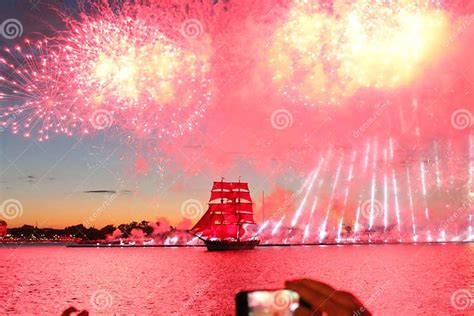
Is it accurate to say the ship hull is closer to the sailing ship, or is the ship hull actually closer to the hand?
the sailing ship

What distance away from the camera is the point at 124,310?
54.3 m

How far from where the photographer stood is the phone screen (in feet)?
8.31

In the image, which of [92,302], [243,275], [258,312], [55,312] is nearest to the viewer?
[258,312]

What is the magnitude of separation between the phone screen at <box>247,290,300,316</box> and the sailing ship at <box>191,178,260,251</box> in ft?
536

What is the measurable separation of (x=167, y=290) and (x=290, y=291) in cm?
7353

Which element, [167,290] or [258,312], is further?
[167,290]

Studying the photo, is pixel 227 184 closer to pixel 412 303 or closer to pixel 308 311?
pixel 412 303

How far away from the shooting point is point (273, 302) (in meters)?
2.59

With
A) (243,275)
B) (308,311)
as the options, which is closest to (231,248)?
(243,275)

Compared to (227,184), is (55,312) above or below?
below

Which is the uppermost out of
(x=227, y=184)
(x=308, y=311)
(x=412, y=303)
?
(x=227, y=184)

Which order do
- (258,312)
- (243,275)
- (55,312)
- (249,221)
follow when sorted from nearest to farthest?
(258,312) → (55,312) → (243,275) → (249,221)

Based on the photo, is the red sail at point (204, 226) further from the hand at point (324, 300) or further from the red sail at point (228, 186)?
the hand at point (324, 300)

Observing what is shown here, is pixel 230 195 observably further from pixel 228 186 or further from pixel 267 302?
pixel 267 302
